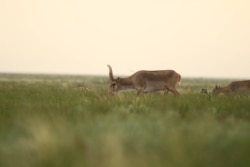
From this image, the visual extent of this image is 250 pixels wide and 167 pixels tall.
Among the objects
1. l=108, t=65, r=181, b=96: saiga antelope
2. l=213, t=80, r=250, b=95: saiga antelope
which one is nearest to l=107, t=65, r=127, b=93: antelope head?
l=108, t=65, r=181, b=96: saiga antelope

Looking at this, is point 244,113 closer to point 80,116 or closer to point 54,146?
point 80,116

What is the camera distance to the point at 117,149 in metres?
3.73

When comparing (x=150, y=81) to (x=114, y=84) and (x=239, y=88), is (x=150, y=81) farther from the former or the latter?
(x=239, y=88)

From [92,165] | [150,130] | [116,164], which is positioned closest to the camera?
[116,164]

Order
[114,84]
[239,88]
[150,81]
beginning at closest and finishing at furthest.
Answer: [114,84], [150,81], [239,88]

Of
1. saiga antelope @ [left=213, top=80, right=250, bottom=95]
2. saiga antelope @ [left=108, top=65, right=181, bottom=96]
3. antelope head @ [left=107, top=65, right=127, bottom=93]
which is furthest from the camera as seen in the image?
saiga antelope @ [left=213, top=80, right=250, bottom=95]

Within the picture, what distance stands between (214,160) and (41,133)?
1.88m

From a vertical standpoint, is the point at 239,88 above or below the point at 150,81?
below

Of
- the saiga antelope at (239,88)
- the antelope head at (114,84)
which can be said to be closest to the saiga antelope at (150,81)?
the antelope head at (114,84)

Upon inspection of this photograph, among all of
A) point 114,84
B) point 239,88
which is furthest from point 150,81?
point 239,88

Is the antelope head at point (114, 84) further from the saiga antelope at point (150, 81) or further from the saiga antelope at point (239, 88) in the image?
the saiga antelope at point (239, 88)

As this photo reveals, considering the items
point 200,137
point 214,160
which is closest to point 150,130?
point 200,137

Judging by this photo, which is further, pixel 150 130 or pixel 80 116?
pixel 80 116

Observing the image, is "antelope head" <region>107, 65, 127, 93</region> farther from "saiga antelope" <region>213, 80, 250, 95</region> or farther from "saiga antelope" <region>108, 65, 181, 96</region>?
"saiga antelope" <region>213, 80, 250, 95</region>
